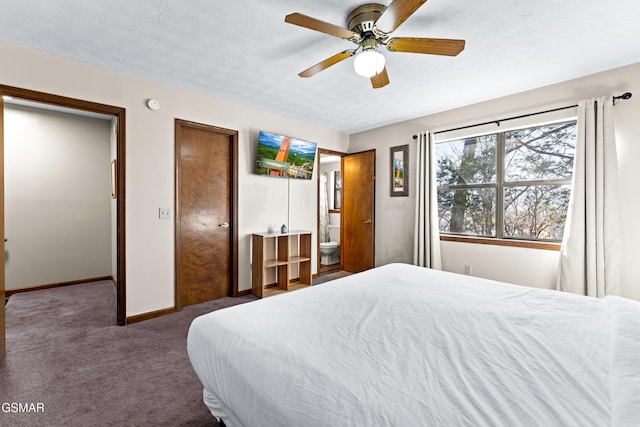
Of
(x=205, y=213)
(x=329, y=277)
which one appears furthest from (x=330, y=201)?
(x=205, y=213)

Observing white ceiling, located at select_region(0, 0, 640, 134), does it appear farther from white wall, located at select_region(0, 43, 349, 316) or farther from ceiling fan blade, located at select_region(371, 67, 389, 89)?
ceiling fan blade, located at select_region(371, 67, 389, 89)

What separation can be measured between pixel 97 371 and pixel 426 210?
12.3 feet

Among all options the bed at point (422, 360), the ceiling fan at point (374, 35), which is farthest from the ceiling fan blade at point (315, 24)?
the bed at point (422, 360)

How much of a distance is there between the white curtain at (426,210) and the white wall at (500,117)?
0.19 meters

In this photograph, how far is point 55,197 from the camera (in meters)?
4.16

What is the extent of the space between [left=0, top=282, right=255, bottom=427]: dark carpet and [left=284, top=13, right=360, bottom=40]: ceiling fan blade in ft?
7.73

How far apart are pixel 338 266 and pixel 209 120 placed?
3505 mm

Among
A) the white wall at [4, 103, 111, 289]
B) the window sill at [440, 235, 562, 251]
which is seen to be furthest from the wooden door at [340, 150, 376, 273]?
the white wall at [4, 103, 111, 289]

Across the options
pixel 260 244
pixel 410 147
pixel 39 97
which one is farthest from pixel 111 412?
pixel 410 147

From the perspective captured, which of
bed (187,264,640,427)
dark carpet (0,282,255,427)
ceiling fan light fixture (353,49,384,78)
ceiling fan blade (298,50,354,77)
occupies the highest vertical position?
ceiling fan blade (298,50,354,77)

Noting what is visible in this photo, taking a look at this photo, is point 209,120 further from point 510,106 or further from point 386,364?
point 510,106

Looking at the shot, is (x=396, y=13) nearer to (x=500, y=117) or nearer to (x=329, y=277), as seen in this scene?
(x=500, y=117)

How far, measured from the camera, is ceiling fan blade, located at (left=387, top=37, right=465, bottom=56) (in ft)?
6.03

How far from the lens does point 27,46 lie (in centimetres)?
232
